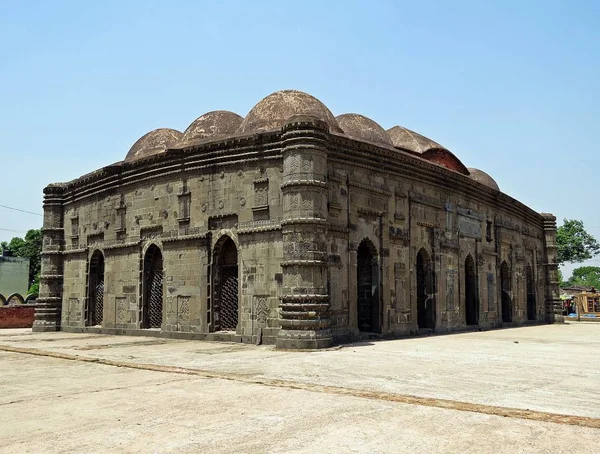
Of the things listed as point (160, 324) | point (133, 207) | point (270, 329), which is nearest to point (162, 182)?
point (133, 207)

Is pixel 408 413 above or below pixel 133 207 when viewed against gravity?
below

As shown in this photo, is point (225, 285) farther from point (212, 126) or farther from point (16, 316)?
point (16, 316)

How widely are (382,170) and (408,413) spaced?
10.1 metres

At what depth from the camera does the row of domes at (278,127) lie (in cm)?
1495

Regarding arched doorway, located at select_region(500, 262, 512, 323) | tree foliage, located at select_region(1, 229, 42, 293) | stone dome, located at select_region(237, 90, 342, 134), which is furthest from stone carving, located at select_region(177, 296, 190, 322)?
tree foliage, located at select_region(1, 229, 42, 293)

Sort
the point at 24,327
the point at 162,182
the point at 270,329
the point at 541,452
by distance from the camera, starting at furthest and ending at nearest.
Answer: the point at 24,327 → the point at 162,182 → the point at 270,329 → the point at 541,452

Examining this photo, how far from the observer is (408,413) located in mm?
Answer: 5297

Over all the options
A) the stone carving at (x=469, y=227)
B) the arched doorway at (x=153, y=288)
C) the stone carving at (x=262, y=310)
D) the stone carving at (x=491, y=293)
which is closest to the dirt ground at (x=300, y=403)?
the stone carving at (x=262, y=310)

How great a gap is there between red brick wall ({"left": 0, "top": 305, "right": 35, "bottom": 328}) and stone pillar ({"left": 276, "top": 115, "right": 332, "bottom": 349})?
1601 cm

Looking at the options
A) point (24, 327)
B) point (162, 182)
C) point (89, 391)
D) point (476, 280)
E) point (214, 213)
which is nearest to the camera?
point (89, 391)

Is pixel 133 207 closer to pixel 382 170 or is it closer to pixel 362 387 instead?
pixel 382 170

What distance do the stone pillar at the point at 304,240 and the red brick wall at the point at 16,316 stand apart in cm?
1601

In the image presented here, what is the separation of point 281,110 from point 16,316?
15525mm

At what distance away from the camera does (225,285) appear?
14.0m
